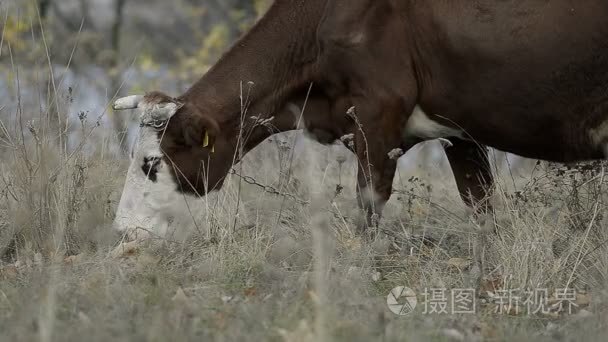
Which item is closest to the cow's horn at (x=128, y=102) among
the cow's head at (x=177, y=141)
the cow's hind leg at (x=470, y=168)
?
the cow's head at (x=177, y=141)

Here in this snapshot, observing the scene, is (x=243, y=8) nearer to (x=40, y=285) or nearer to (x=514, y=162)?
(x=514, y=162)

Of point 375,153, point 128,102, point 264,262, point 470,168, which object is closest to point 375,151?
point 375,153

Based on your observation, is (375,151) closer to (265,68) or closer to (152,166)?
(265,68)

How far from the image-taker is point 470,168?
6516mm

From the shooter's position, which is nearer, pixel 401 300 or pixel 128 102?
pixel 401 300

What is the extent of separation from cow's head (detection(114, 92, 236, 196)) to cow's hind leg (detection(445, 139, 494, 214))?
63.1 inches

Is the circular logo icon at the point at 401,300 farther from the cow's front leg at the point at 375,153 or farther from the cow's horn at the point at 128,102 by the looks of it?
the cow's horn at the point at 128,102

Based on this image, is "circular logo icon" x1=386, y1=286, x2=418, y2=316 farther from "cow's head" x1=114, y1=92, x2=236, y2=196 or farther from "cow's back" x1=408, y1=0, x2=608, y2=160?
"cow's head" x1=114, y1=92, x2=236, y2=196

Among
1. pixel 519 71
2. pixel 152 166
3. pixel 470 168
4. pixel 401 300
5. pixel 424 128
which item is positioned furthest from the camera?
pixel 470 168

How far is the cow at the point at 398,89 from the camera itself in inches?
216

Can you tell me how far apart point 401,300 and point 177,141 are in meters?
2.10

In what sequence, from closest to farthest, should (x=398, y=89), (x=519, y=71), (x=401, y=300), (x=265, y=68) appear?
(x=401, y=300)
(x=519, y=71)
(x=398, y=89)
(x=265, y=68)

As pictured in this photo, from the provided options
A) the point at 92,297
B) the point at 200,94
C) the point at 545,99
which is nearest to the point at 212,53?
the point at 200,94

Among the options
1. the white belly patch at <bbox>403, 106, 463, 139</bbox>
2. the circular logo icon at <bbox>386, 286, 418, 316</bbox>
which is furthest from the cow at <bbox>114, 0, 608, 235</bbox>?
the circular logo icon at <bbox>386, 286, 418, 316</bbox>
